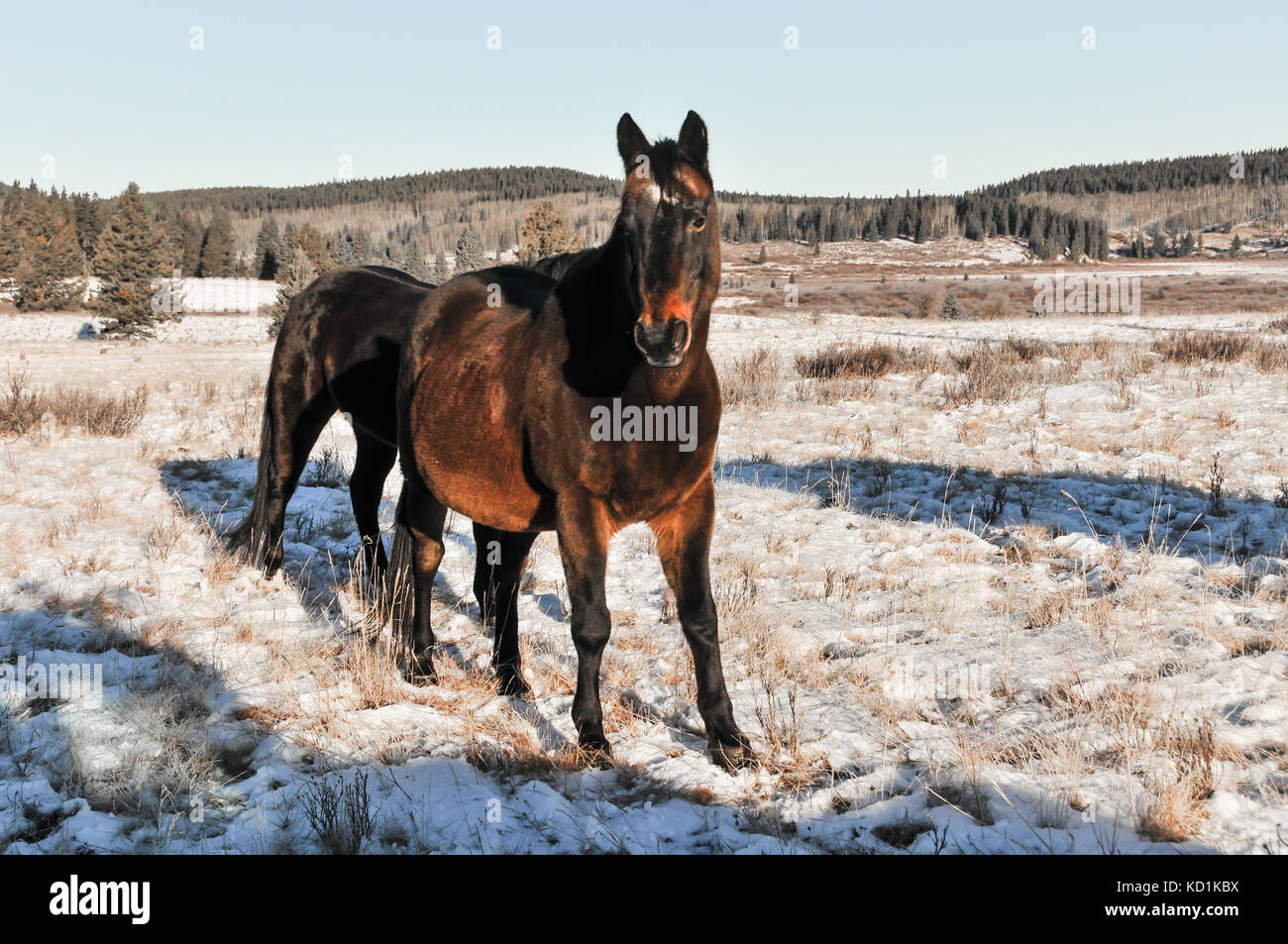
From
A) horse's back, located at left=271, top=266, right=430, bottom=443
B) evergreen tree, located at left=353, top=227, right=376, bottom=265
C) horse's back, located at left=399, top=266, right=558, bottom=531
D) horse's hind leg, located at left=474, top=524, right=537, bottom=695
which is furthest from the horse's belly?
evergreen tree, located at left=353, top=227, right=376, bottom=265

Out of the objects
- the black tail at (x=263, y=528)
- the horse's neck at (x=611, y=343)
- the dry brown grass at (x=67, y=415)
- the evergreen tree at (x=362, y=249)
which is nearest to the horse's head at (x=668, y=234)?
the horse's neck at (x=611, y=343)

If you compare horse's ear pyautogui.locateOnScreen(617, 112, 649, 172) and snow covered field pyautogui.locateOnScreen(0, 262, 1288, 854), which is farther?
horse's ear pyautogui.locateOnScreen(617, 112, 649, 172)

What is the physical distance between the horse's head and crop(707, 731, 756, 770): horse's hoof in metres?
1.71

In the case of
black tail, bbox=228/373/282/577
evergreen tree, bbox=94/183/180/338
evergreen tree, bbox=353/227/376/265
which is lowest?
black tail, bbox=228/373/282/577

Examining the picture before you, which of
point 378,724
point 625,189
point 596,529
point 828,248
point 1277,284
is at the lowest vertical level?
point 378,724

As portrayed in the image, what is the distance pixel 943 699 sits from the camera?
411 cm

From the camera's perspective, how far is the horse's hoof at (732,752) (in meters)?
3.51

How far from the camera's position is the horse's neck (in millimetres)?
3436

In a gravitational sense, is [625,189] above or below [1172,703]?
above

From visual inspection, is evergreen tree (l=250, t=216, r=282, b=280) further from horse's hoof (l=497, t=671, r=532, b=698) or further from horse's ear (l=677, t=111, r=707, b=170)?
horse's ear (l=677, t=111, r=707, b=170)

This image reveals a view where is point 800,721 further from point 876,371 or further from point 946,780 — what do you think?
point 876,371

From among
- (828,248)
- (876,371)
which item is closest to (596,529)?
(876,371)

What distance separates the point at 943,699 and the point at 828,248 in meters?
99.5
